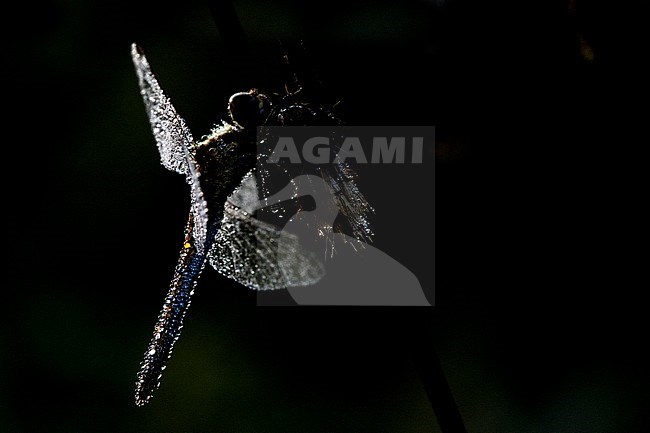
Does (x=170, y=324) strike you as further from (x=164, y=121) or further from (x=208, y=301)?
(x=208, y=301)

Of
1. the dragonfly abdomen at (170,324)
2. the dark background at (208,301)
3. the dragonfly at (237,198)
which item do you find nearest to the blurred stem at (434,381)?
the dragonfly at (237,198)

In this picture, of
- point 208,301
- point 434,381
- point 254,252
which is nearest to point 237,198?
point 254,252

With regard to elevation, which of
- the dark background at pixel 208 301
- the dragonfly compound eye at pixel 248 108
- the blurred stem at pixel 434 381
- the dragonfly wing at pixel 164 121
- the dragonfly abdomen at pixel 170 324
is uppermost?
the dragonfly compound eye at pixel 248 108

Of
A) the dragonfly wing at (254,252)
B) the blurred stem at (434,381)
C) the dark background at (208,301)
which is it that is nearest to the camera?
Result: the blurred stem at (434,381)

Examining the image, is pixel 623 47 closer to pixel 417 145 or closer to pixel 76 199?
pixel 417 145

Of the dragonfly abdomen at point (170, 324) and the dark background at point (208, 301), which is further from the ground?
the dragonfly abdomen at point (170, 324)

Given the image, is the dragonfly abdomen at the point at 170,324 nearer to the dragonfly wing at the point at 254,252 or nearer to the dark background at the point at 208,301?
the dragonfly wing at the point at 254,252

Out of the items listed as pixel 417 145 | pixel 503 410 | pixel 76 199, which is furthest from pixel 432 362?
pixel 76 199

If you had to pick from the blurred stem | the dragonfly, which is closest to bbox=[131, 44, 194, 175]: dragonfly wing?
the dragonfly
